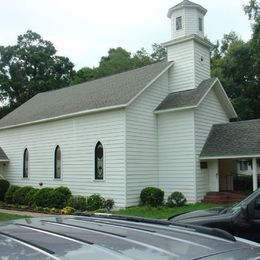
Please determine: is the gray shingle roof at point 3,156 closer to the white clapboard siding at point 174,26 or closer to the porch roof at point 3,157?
the porch roof at point 3,157

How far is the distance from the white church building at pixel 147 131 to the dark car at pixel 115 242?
1862cm

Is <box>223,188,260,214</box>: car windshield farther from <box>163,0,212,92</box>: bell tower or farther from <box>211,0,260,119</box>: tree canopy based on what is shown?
<box>211,0,260,119</box>: tree canopy

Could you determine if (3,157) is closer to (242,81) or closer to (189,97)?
(189,97)

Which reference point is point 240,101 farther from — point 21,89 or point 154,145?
point 21,89

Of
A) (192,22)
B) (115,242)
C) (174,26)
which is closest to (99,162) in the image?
(174,26)

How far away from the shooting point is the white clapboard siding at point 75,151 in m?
22.0

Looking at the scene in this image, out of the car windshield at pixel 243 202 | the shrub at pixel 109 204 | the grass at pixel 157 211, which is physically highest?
the car windshield at pixel 243 202

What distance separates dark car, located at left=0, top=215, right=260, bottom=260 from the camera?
6.66 ft

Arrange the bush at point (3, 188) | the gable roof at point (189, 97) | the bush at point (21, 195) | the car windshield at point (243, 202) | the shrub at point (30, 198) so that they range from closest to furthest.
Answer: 1. the car windshield at point (243, 202)
2. the gable roof at point (189, 97)
3. the shrub at point (30, 198)
4. the bush at point (21, 195)
5. the bush at point (3, 188)

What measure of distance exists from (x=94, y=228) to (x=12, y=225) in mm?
592

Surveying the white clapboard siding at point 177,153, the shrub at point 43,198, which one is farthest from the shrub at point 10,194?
the white clapboard siding at point 177,153

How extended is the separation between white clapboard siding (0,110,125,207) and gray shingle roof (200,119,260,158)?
459 cm

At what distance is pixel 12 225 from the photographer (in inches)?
113

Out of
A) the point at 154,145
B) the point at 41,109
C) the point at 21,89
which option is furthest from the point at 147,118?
the point at 21,89
